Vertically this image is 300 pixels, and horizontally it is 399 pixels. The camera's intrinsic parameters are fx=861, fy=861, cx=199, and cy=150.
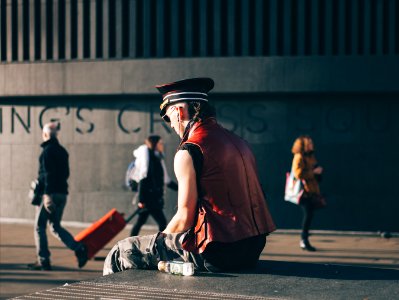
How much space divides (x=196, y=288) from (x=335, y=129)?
39.2 feet

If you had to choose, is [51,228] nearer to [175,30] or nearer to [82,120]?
[82,120]

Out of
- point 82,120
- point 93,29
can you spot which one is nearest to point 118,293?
point 82,120

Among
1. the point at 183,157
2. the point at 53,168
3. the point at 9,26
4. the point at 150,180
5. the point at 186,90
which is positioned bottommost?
the point at 150,180

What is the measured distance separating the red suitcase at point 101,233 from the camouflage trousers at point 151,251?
583 centimetres

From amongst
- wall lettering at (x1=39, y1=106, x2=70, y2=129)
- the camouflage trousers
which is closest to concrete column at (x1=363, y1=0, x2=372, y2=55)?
wall lettering at (x1=39, y1=106, x2=70, y2=129)

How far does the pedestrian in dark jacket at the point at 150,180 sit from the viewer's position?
12047 mm

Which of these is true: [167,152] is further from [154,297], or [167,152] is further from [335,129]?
[154,297]

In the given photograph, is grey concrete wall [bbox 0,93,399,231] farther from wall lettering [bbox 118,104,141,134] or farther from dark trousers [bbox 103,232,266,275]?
dark trousers [bbox 103,232,266,275]

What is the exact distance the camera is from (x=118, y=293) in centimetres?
460

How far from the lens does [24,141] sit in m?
18.0

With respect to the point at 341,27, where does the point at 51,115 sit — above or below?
below

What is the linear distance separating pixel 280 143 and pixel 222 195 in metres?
11.4

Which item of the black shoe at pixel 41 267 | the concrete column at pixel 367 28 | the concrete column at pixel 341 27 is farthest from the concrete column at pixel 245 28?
the black shoe at pixel 41 267

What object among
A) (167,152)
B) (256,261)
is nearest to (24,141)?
(167,152)
